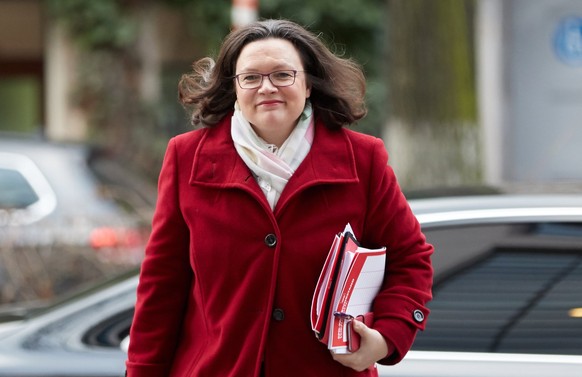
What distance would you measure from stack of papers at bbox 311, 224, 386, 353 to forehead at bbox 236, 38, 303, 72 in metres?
0.40

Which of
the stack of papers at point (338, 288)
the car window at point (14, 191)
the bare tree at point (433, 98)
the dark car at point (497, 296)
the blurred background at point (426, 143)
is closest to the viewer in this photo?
the stack of papers at point (338, 288)

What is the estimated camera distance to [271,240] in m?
2.62

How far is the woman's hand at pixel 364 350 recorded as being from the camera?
8.55 feet

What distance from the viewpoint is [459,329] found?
347cm

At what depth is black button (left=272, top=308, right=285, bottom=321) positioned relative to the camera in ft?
8.63

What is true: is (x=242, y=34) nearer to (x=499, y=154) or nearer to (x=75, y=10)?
(x=499, y=154)

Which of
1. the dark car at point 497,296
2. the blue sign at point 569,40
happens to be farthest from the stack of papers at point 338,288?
the blue sign at point 569,40

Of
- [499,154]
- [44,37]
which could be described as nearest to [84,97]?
[44,37]

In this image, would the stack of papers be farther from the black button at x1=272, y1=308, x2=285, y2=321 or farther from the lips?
the lips

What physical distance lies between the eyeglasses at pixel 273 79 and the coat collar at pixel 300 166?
16 cm

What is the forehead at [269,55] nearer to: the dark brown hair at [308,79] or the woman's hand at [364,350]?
the dark brown hair at [308,79]

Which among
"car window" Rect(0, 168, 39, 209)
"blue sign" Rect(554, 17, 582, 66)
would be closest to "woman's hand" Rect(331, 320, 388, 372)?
"car window" Rect(0, 168, 39, 209)

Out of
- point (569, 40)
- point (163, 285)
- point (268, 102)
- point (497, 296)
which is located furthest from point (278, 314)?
point (569, 40)

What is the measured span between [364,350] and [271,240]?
0.33 m
